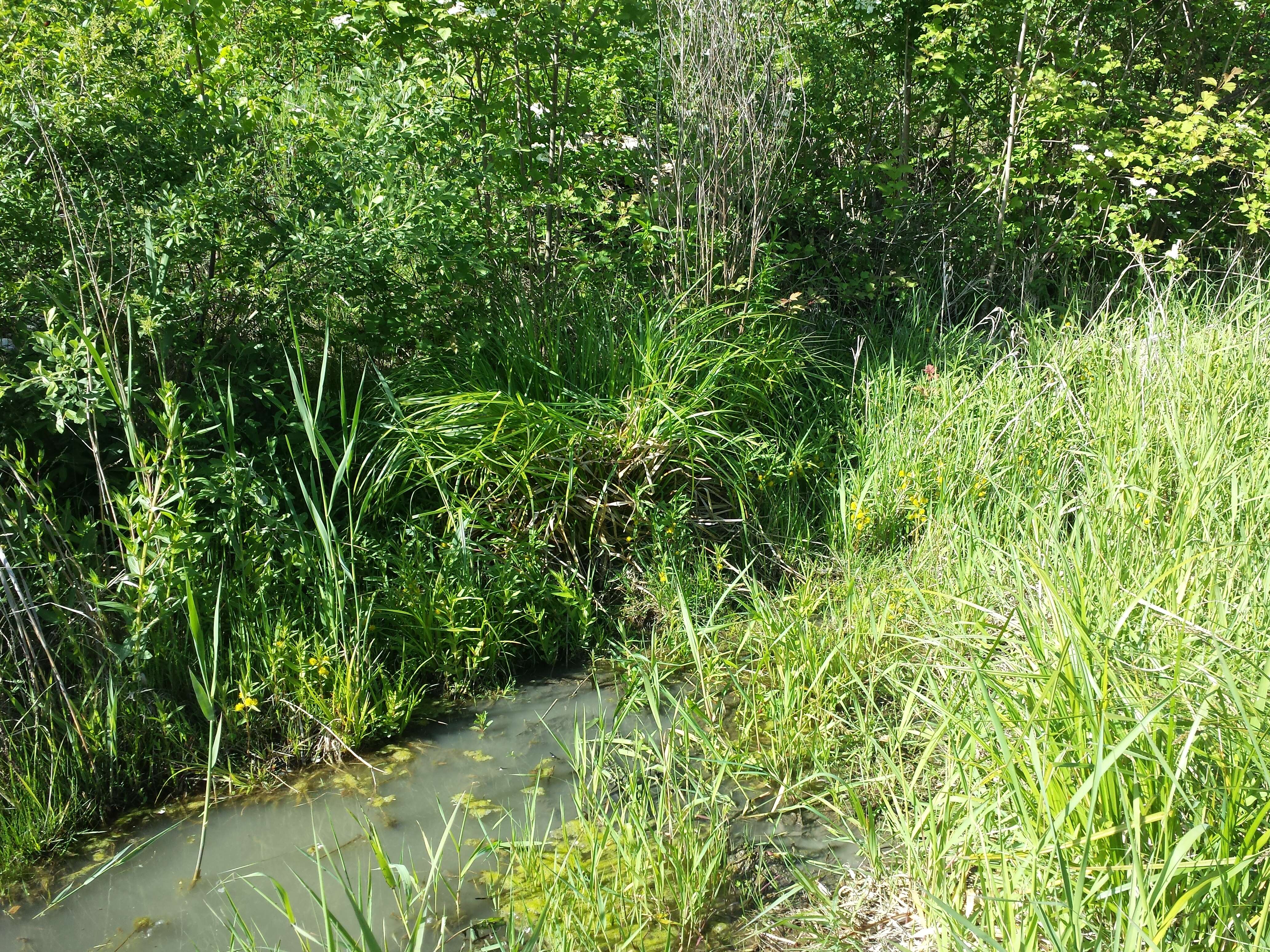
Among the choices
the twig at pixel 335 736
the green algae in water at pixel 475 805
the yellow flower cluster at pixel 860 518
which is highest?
the yellow flower cluster at pixel 860 518

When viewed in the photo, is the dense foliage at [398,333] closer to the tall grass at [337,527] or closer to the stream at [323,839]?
the tall grass at [337,527]

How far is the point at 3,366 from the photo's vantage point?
308 cm

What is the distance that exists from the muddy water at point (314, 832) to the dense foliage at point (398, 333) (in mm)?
150

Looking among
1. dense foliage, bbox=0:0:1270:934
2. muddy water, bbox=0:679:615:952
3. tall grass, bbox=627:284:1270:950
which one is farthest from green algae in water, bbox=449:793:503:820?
tall grass, bbox=627:284:1270:950

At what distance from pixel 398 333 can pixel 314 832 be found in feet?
6.54

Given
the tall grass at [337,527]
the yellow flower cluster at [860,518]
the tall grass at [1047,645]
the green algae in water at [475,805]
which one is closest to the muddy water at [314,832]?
the green algae in water at [475,805]

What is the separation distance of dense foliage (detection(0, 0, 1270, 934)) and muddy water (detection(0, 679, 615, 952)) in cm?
15

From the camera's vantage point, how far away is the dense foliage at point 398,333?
2996 millimetres

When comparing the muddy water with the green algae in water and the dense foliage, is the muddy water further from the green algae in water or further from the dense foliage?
the dense foliage

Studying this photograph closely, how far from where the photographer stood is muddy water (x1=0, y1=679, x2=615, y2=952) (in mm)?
2506

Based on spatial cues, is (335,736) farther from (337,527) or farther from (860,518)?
(860,518)

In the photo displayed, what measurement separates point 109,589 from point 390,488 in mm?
1022

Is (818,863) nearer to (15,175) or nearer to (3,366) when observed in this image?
(3,366)

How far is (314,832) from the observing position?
9.43 ft
